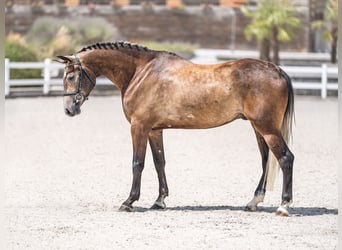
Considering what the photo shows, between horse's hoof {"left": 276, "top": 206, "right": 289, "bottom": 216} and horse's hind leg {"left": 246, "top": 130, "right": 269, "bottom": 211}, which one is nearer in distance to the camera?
horse's hoof {"left": 276, "top": 206, "right": 289, "bottom": 216}

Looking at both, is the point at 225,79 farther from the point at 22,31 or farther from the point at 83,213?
the point at 22,31

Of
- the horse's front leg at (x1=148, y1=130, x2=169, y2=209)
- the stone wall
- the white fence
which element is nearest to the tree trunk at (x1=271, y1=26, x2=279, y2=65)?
the white fence

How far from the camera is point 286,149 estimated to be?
833 cm

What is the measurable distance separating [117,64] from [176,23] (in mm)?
37371

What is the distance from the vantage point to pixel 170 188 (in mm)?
10422

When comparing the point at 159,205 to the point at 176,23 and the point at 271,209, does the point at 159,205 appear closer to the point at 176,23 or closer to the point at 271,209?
the point at 271,209

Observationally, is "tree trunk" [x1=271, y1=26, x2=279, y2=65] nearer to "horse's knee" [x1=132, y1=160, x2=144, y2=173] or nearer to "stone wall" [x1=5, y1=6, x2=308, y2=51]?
"stone wall" [x1=5, y1=6, x2=308, y2=51]

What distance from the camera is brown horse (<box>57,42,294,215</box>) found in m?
8.30

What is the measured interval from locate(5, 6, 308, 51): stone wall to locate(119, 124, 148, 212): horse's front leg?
1439 inches

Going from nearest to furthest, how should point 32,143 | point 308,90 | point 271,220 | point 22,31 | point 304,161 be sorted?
1. point 271,220
2. point 304,161
3. point 32,143
4. point 308,90
5. point 22,31

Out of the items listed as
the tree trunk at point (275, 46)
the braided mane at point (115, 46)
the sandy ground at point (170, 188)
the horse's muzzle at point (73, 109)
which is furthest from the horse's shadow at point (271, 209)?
the tree trunk at point (275, 46)

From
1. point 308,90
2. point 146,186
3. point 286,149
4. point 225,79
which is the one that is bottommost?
point 308,90

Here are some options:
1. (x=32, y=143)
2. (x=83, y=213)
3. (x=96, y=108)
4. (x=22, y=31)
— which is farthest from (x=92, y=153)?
(x=22, y=31)

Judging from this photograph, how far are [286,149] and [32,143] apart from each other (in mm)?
7322
